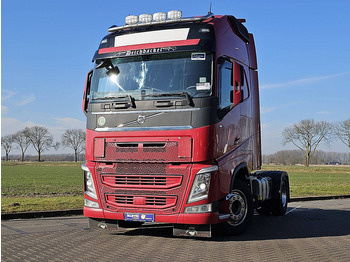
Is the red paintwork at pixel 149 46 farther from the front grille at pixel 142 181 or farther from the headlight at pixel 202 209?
the headlight at pixel 202 209

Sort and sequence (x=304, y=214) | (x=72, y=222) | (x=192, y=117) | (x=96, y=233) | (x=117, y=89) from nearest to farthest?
(x=192, y=117)
(x=117, y=89)
(x=96, y=233)
(x=72, y=222)
(x=304, y=214)

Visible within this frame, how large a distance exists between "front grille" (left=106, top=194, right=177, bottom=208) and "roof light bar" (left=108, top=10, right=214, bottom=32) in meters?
3.21

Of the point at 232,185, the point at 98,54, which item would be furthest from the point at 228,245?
the point at 98,54

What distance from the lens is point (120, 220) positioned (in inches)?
320

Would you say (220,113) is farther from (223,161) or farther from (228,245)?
(228,245)

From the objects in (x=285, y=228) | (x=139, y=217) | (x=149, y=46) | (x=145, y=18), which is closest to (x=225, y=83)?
(x=149, y=46)

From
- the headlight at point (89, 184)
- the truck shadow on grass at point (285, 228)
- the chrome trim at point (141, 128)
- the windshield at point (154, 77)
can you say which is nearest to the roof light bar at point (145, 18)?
the windshield at point (154, 77)

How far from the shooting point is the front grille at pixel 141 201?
7383mm

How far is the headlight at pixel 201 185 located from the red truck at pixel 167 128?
0.05 feet

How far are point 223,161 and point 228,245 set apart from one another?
1.40 m

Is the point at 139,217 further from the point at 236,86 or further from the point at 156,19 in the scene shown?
the point at 156,19

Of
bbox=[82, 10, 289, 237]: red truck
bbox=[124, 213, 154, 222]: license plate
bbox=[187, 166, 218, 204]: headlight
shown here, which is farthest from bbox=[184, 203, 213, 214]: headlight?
bbox=[124, 213, 154, 222]: license plate

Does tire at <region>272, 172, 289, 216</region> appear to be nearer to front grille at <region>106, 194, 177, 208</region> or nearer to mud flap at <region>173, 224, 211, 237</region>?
mud flap at <region>173, 224, 211, 237</region>

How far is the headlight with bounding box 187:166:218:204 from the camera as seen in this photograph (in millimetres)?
7242
